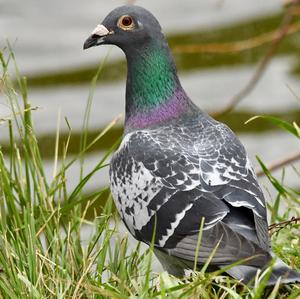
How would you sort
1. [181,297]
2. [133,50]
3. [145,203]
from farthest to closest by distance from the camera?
[133,50]
[145,203]
[181,297]

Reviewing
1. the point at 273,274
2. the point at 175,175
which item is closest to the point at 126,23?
the point at 175,175

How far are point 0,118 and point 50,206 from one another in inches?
22.5

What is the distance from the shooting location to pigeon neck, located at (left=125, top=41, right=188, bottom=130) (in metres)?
7.03

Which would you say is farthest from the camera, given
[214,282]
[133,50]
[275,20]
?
[275,20]

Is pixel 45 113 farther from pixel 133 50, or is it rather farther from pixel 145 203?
pixel 145 203

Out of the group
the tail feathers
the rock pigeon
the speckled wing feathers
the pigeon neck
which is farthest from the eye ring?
the tail feathers

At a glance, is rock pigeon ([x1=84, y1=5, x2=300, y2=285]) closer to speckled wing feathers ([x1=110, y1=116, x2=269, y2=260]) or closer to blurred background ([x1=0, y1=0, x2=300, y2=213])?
speckled wing feathers ([x1=110, y1=116, x2=269, y2=260])

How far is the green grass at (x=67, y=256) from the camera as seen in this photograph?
563cm

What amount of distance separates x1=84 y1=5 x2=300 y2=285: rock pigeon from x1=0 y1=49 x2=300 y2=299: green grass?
0.15 m

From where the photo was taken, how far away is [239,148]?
6.72 m

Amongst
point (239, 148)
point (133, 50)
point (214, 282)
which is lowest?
point (214, 282)

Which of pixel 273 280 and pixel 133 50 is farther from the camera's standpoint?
pixel 133 50

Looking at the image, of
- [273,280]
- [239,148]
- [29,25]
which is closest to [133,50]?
[239,148]

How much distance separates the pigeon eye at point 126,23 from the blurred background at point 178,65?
3.41m
